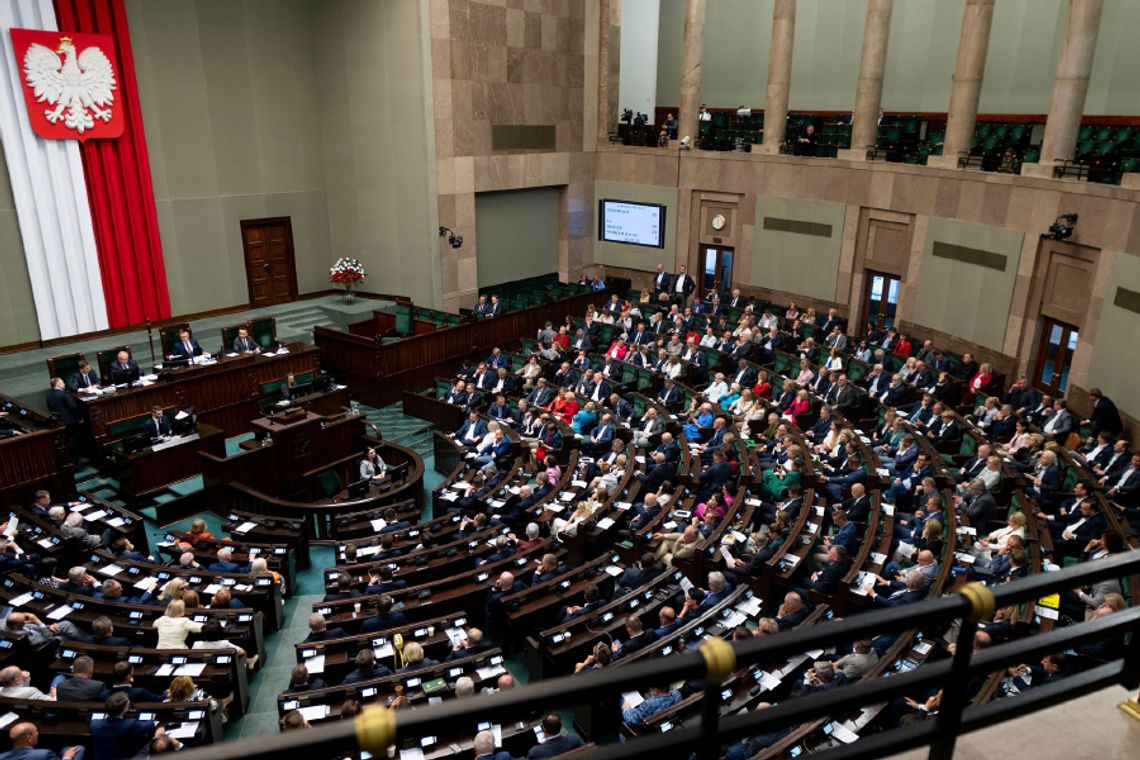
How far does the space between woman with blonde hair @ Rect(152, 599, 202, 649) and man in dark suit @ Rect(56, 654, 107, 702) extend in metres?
0.97

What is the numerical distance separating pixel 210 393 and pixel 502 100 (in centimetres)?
1070

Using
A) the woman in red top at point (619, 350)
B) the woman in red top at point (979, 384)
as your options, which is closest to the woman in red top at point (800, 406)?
the woman in red top at point (979, 384)

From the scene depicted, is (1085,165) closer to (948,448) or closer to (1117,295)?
(1117,295)

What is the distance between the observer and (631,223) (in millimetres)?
23078

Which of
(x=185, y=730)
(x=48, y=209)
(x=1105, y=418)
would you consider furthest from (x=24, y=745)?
(x=1105, y=418)

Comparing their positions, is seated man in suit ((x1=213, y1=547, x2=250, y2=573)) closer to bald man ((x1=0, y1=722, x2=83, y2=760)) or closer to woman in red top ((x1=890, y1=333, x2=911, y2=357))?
bald man ((x1=0, y1=722, x2=83, y2=760))

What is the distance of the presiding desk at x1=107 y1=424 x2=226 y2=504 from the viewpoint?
38.4ft

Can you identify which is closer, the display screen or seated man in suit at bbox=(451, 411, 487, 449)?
seated man in suit at bbox=(451, 411, 487, 449)

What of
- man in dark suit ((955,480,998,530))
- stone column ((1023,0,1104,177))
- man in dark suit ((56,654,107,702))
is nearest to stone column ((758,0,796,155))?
stone column ((1023,0,1104,177))

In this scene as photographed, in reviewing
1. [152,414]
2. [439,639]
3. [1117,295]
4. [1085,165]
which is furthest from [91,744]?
[1085,165]

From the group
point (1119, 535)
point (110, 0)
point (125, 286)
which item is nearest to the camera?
point (1119, 535)

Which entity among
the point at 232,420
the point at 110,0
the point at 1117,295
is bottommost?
the point at 232,420

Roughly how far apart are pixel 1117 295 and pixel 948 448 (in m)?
3.75

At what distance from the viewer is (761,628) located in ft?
21.2
